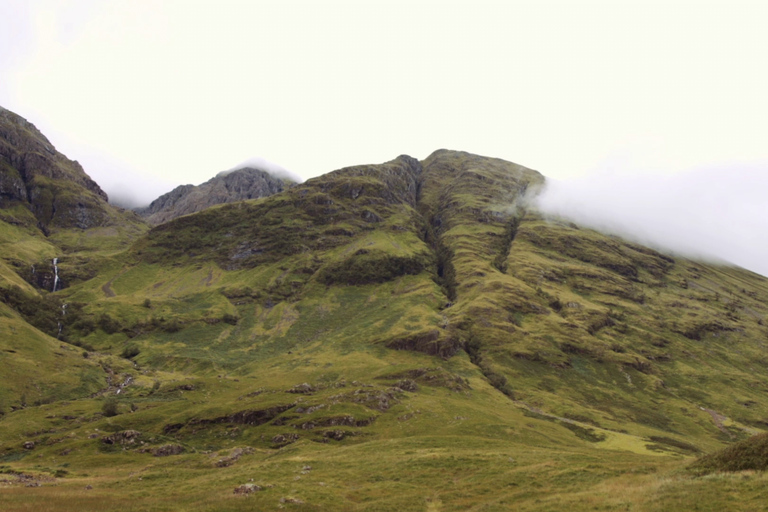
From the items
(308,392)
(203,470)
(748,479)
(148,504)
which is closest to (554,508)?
(748,479)

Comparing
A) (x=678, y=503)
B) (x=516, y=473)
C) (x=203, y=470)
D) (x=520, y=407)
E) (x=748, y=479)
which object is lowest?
(x=520, y=407)

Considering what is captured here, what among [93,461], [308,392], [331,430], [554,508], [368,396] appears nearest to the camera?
[554,508]

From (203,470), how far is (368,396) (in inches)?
2245

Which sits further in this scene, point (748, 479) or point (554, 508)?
point (554, 508)

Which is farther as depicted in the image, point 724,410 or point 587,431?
point 724,410

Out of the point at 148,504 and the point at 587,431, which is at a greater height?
the point at 148,504

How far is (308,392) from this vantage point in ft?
400

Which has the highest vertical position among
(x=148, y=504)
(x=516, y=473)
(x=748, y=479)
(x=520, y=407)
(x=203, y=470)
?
(x=748, y=479)

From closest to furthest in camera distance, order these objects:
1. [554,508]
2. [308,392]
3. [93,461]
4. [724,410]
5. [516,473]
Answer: [554,508], [516,473], [93,461], [308,392], [724,410]

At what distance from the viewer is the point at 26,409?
114 meters

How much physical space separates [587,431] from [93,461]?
137225 mm

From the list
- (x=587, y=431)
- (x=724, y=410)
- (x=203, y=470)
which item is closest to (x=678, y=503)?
(x=203, y=470)

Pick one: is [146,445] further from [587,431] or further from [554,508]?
[587,431]

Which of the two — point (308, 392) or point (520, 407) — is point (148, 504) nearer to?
point (308, 392)
